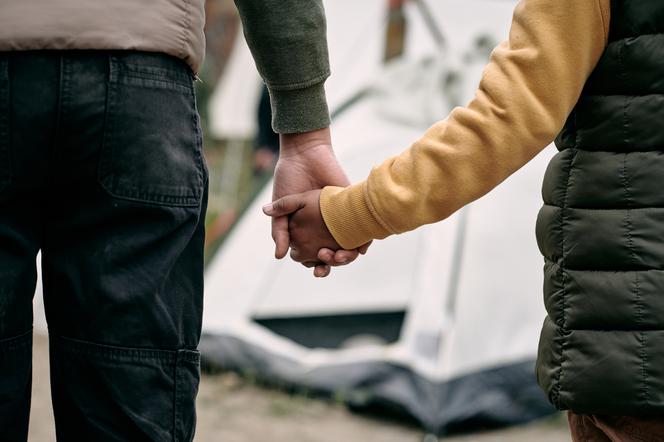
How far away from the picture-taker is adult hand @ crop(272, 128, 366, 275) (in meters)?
1.31

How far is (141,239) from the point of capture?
95cm

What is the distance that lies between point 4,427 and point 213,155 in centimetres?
420

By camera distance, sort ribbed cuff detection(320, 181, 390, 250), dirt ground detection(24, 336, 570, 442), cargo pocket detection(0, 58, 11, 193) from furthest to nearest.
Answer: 1. dirt ground detection(24, 336, 570, 442)
2. ribbed cuff detection(320, 181, 390, 250)
3. cargo pocket detection(0, 58, 11, 193)

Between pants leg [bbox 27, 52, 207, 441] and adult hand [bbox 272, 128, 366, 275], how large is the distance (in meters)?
0.34

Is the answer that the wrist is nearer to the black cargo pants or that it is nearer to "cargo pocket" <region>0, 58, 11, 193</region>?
the black cargo pants

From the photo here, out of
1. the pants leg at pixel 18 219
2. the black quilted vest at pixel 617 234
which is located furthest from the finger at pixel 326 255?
the pants leg at pixel 18 219

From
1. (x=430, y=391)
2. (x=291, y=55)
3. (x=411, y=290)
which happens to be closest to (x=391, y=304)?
(x=411, y=290)

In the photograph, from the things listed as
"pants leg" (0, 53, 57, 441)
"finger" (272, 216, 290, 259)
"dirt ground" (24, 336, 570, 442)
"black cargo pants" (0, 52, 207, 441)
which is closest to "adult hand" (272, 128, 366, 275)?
"finger" (272, 216, 290, 259)

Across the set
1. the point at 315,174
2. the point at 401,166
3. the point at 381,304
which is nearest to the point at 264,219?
the point at 381,304

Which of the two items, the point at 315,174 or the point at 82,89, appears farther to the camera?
the point at 315,174

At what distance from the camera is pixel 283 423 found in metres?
2.70

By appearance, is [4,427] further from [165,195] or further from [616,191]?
[616,191]

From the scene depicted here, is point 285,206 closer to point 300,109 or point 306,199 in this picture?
point 306,199

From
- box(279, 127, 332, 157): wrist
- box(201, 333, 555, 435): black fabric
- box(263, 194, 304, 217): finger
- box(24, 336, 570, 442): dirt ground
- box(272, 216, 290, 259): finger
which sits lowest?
box(24, 336, 570, 442): dirt ground
